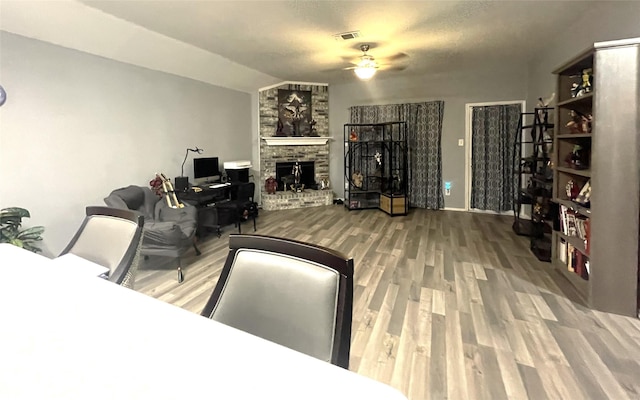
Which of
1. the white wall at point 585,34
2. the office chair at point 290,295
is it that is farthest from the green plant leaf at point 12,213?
the white wall at point 585,34

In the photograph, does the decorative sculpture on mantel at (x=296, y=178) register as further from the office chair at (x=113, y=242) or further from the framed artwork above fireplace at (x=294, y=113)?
the office chair at (x=113, y=242)

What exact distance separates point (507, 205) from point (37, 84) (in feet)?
22.7

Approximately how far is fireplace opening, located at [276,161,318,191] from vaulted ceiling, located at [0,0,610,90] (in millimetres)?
2304

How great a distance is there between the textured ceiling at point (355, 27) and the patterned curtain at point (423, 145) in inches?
47.2

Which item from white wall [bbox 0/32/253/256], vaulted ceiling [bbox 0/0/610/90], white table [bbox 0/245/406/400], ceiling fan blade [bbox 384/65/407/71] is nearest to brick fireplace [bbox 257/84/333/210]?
vaulted ceiling [bbox 0/0/610/90]

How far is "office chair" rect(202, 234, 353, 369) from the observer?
102cm

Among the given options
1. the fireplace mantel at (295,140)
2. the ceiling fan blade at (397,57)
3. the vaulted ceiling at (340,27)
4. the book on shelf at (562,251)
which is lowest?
the book on shelf at (562,251)

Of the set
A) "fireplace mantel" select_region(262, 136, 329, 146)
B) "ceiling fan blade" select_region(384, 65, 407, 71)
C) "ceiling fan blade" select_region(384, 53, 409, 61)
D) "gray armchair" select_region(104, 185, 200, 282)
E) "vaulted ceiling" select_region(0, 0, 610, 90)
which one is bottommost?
"gray armchair" select_region(104, 185, 200, 282)

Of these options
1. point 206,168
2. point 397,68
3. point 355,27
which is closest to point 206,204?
point 206,168

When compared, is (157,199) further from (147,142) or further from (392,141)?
(392,141)

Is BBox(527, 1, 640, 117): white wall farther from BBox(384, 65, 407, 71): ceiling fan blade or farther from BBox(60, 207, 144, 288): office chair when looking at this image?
BBox(60, 207, 144, 288): office chair

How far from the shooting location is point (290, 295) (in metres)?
1.11

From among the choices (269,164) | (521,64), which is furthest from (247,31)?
(521,64)

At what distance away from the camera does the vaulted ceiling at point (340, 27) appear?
3.31 metres
